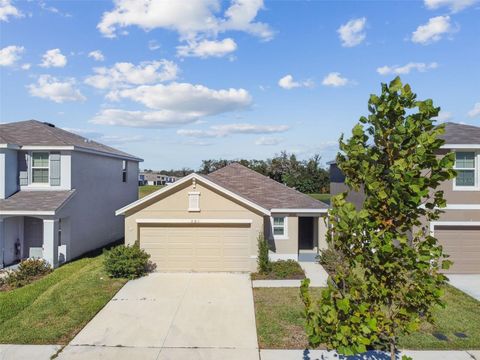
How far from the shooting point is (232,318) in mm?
10273

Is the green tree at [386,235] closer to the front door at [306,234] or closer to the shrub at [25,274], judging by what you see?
the shrub at [25,274]

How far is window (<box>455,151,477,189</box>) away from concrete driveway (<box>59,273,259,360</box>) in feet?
31.4

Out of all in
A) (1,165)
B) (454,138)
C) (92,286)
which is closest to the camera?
(92,286)

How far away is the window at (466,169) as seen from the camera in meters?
14.4

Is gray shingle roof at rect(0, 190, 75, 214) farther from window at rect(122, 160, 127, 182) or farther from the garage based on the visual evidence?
the garage

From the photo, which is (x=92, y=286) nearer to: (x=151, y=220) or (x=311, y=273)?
(x=151, y=220)

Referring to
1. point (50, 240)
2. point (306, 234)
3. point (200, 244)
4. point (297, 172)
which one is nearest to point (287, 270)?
point (200, 244)

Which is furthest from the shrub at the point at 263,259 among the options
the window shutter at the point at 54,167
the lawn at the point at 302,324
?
the window shutter at the point at 54,167

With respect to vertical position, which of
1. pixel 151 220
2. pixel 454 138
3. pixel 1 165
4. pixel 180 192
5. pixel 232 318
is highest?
pixel 454 138

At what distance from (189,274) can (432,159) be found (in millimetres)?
12425

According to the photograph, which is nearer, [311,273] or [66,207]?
[311,273]

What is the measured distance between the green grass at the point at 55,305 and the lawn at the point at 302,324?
5.02 meters

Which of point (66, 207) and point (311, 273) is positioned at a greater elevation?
point (66, 207)

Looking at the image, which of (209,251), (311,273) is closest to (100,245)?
(209,251)
